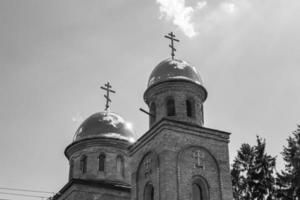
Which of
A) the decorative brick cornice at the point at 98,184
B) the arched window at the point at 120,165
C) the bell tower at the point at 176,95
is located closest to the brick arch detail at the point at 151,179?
the bell tower at the point at 176,95

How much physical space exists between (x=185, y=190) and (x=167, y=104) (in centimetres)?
397

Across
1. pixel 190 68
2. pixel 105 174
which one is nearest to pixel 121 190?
pixel 105 174

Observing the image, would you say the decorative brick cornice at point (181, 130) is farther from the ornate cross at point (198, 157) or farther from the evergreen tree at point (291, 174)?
the evergreen tree at point (291, 174)

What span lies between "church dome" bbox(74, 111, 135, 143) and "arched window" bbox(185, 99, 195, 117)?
544 cm

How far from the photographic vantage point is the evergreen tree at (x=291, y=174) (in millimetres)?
23156

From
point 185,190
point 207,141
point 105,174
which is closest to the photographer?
point 185,190

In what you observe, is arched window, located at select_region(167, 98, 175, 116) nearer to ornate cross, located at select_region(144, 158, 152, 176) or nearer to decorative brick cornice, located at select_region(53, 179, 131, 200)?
ornate cross, located at select_region(144, 158, 152, 176)

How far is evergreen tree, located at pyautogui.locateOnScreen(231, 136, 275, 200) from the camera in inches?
956

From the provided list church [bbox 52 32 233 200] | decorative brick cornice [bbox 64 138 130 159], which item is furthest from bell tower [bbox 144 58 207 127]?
decorative brick cornice [bbox 64 138 130 159]

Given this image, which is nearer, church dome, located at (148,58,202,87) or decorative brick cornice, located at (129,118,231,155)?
decorative brick cornice, located at (129,118,231,155)

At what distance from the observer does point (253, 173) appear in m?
25.0

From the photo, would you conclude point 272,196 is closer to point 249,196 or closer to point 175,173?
point 249,196

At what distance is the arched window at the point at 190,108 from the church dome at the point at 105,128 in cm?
544

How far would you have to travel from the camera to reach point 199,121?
1919 centimetres
